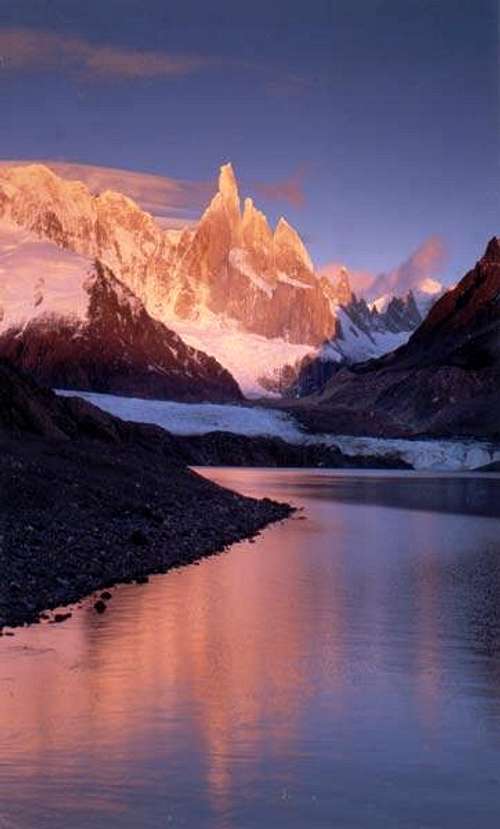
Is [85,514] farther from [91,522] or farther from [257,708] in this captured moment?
[257,708]

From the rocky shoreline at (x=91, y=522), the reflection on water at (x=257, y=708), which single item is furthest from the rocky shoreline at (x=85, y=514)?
the reflection on water at (x=257, y=708)

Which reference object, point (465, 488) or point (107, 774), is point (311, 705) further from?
point (465, 488)

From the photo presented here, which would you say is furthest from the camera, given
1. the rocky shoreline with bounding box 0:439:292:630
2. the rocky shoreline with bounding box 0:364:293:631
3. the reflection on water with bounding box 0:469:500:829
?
the rocky shoreline with bounding box 0:364:293:631

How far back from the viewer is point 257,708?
18.6 metres

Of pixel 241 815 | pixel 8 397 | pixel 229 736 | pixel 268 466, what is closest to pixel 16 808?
pixel 241 815

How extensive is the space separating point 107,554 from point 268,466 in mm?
155946

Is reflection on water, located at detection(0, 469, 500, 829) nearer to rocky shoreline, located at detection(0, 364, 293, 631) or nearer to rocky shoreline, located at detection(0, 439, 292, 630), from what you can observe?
rocky shoreline, located at detection(0, 439, 292, 630)

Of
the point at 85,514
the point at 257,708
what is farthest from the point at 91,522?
the point at 257,708

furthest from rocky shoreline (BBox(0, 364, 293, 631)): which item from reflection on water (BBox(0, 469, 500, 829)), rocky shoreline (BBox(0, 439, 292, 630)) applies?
reflection on water (BBox(0, 469, 500, 829))

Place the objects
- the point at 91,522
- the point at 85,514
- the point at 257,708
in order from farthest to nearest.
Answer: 1. the point at 85,514
2. the point at 91,522
3. the point at 257,708

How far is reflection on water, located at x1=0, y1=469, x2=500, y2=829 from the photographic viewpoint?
1402 centimetres

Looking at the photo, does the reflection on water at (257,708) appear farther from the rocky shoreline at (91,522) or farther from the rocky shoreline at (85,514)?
the rocky shoreline at (85,514)

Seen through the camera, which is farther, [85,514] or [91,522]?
[85,514]

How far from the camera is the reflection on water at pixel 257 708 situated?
1402cm
